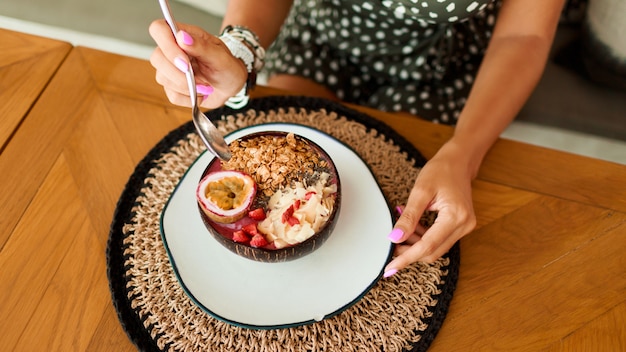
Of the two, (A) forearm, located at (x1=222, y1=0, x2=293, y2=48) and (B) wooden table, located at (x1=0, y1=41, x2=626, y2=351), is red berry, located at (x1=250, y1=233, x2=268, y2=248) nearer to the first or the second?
(B) wooden table, located at (x1=0, y1=41, x2=626, y2=351)

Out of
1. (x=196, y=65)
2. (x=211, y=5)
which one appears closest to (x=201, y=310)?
(x=196, y=65)

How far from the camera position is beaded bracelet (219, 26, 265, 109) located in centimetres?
79

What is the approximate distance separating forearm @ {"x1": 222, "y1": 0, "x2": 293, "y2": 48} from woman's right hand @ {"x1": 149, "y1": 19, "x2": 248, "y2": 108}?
162mm

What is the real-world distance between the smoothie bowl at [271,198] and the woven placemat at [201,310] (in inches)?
4.2

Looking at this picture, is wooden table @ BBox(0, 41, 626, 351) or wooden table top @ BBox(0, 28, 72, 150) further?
wooden table top @ BBox(0, 28, 72, 150)

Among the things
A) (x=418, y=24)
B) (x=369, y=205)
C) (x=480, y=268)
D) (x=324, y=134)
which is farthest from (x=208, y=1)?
(x=480, y=268)

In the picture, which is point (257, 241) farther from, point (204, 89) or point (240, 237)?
point (204, 89)

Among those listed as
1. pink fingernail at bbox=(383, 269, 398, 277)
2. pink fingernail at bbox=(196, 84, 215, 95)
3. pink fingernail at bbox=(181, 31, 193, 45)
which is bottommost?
pink fingernail at bbox=(383, 269, 398, 277)

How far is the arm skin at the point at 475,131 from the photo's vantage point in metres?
0.65

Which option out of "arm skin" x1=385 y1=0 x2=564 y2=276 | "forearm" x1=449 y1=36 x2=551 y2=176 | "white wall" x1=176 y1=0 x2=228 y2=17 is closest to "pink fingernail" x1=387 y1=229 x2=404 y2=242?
"arm skin" x1=385 y1=0 x2=564 y2=276

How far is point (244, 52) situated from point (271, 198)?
0.96ft

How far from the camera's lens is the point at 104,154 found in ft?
2.53

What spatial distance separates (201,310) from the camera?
0.63m

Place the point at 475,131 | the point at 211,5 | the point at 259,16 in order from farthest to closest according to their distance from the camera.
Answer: the point at 211,5
the point at 259,16
the point at 475,131
